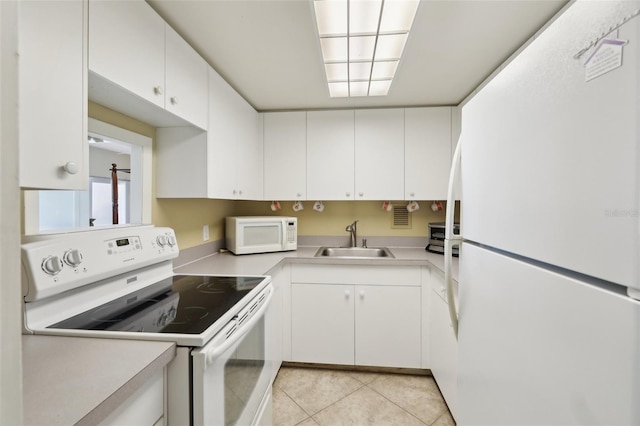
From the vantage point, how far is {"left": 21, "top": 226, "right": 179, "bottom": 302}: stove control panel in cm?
82

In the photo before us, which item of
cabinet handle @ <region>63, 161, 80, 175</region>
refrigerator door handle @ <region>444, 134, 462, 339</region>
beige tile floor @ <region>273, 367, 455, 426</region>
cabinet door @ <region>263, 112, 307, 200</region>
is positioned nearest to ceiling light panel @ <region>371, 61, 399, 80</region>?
cabinet door @ <region>263, 112, 307, 200</region>

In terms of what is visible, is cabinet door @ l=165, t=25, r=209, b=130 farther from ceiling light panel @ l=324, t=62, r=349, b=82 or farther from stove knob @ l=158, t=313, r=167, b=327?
stove knob @ l=158, t=313, r=167, b=327

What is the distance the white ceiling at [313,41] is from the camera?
1.21 metres

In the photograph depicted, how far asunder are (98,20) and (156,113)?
18.5 inches

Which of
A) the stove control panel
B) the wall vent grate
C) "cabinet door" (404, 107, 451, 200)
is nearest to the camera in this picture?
the stove control panel

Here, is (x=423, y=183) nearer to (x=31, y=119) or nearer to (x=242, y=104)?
(x=242, y=104)

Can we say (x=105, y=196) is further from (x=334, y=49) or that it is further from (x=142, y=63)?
(x=334, y=49)

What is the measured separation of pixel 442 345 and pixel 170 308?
1600mm

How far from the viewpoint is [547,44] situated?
0.56 m

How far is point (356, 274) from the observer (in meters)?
2.06

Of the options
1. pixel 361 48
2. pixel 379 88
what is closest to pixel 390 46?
pixel 361 48

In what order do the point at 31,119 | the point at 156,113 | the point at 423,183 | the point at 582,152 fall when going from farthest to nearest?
the point at 423,183, the point at 156,113, the point at 31,119, the point at 582,152

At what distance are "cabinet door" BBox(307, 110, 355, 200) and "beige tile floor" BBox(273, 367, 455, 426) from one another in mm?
1434

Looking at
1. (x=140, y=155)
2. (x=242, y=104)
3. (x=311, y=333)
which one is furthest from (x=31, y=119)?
(x=311, y=333)
